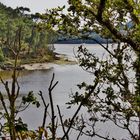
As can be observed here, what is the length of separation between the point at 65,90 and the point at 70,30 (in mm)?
61563

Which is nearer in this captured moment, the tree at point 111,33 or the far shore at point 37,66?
the tree at point 111,33

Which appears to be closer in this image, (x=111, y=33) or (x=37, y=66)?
(x=111, y=33)

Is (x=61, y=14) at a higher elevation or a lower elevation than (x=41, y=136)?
higher

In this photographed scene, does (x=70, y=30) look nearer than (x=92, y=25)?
→ Yes

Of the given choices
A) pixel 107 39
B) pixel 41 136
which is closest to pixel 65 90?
pixel 107 39

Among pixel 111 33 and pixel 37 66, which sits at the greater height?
pixel 111 33

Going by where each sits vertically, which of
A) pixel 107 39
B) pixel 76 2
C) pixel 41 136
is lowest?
pixel 41 136

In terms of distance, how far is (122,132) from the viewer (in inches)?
1481

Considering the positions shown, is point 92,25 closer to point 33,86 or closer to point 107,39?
point 107,39

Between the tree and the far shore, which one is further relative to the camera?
the far shore

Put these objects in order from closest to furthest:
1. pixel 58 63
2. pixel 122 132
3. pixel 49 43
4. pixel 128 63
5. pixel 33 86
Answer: pixel 128 63, pixel 122 132, pixel 33 86, pixel 58 63, pixel 49 43

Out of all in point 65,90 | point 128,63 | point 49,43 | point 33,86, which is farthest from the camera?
point 49,43

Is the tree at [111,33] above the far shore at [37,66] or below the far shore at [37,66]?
above

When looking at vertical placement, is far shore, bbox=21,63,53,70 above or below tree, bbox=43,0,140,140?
below
